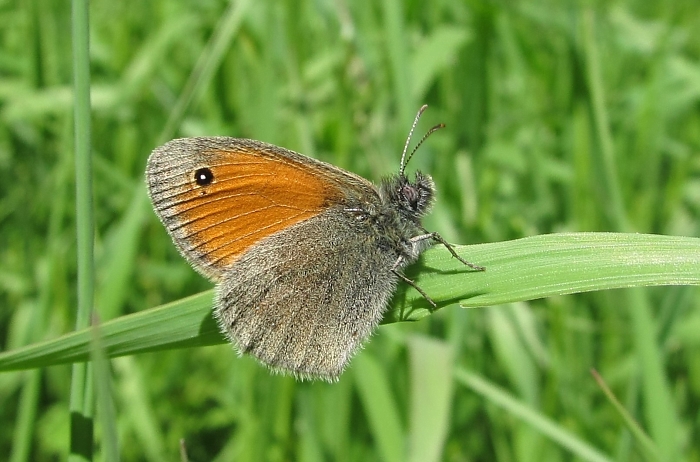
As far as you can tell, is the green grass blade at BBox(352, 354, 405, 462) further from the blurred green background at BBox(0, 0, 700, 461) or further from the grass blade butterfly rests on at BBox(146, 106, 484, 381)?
the grass blade butterfly rests on at BBox(146, 106, 484, 381)

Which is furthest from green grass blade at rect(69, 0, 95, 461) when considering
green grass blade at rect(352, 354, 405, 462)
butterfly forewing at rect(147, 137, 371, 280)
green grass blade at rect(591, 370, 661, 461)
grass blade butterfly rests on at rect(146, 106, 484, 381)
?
green grass blade at rect(352, 354, 405, 462)

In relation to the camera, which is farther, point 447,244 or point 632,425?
point 447,244

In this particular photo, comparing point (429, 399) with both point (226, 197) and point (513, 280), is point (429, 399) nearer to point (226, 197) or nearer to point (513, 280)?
point (513, 280)

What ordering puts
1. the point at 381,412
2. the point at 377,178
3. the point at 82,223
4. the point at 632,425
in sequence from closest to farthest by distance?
the point at 82,223
the point at 632,425
the point at 381,412
the point at 377,178

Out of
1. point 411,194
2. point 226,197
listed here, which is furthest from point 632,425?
point 226,197

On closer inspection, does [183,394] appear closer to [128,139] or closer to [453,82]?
[128,139]

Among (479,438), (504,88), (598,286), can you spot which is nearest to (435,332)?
(479,438)

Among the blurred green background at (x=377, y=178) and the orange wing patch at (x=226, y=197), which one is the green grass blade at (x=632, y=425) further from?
the orange wing patch at (x=226, y=197)

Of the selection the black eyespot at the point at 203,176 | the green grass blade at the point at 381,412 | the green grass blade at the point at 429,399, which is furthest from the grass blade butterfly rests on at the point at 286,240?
the green grass blade at the point at 381,412
